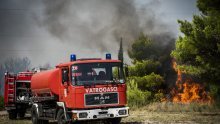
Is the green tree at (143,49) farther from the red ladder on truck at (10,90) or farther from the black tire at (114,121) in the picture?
the black tire at (114,121)

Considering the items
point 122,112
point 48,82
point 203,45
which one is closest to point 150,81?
point 203,45

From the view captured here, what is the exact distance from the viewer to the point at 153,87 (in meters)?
39.9

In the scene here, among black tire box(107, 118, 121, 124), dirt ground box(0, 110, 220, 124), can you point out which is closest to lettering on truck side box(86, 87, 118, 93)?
black tire box(107, 118, 121, 124)

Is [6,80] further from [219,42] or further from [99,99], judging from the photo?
[219,42]

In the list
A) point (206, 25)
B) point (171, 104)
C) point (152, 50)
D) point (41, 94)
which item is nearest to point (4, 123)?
point (41, 94)

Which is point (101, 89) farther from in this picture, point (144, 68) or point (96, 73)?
point (144, 68)

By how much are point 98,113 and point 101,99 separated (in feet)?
1.83

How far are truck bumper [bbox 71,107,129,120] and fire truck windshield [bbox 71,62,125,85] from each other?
1.07m

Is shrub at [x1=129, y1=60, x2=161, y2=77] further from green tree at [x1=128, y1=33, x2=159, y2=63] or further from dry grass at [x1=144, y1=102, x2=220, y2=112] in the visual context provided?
dry grass at [x1=144, y1=102, x2=220, y2=112]

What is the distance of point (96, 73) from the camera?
51.5 feet

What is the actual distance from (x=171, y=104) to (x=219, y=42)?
541cm

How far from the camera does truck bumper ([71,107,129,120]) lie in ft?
49.6

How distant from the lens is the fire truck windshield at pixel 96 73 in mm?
15438

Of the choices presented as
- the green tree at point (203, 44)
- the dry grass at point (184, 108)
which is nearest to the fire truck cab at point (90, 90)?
the green tree at point (203, 44)
